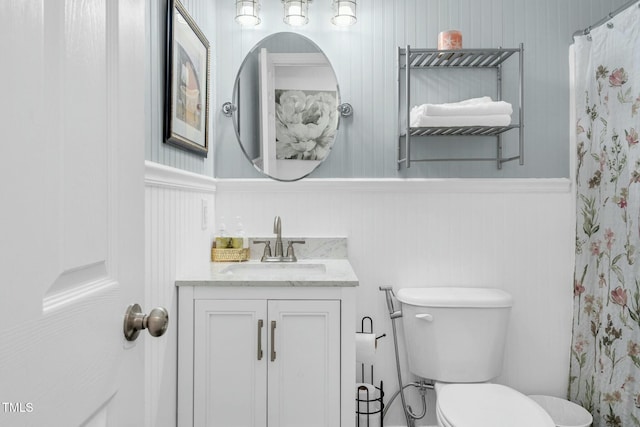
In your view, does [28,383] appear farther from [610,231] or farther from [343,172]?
[610,231]

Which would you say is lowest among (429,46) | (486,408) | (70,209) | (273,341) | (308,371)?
(486,408)

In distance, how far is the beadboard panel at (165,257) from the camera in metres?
1.37

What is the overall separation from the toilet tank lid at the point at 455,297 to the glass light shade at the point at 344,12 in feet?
4.15

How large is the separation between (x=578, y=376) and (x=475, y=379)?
58 centimetres

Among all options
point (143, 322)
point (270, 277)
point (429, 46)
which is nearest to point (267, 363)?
point (270, 277)

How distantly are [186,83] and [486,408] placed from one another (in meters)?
1.57

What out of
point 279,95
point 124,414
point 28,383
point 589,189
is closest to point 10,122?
point 28,383

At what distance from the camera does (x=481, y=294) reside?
1.98 metres

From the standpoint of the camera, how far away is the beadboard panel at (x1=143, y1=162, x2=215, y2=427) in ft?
4.49

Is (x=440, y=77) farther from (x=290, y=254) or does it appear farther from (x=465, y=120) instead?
(x=290, y=254)

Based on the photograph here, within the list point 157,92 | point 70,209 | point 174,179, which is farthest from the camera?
point 174,179

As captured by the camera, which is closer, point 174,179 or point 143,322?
point 143,322

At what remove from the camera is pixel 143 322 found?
28.8 inches

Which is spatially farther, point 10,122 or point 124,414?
point 124,414
